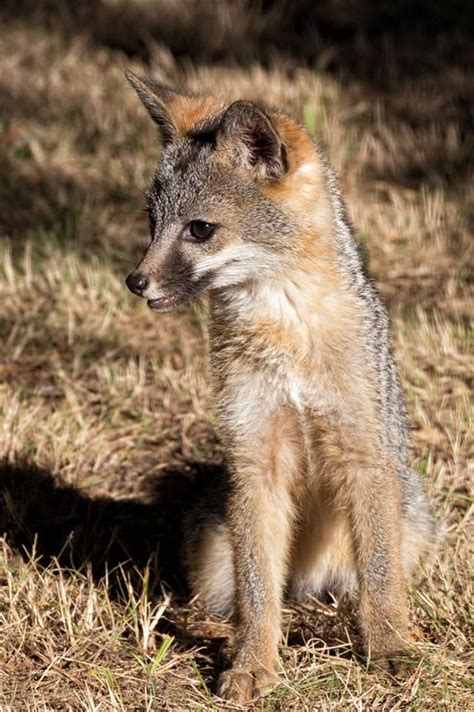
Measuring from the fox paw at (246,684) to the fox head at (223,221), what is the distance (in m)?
1.24

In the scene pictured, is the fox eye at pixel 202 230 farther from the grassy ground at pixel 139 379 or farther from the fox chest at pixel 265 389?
the grassy ground at pixel 139 379

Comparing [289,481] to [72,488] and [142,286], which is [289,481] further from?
[72,488]

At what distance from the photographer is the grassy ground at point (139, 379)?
421 centimetres

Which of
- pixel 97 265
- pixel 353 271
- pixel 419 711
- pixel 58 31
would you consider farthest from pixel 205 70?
pixel 419 711

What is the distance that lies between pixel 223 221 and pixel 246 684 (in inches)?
59.9

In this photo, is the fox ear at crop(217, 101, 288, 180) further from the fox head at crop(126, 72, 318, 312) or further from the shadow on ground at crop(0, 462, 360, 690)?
the shadow on ground at crop(0, 462, 360, 690)

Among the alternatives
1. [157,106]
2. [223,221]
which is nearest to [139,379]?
[157,106]

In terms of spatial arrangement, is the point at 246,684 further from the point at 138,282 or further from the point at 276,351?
the point at 138,282

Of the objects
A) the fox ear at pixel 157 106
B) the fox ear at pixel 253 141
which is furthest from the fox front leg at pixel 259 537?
the fox ear at pixel 157 106

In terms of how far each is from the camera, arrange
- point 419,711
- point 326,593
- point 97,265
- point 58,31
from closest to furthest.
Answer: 1. point 419,711
2. point 326,593
3. point 97,265
4. point 58,31

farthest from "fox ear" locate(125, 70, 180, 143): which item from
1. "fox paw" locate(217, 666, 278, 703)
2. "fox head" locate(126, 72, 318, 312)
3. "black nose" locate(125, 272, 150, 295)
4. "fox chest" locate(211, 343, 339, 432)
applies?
"fox paw" locate(217, 666, 278, 703)

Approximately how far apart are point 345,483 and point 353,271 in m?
0.72

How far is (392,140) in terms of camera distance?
8.60 meters

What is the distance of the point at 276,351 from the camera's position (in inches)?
161
